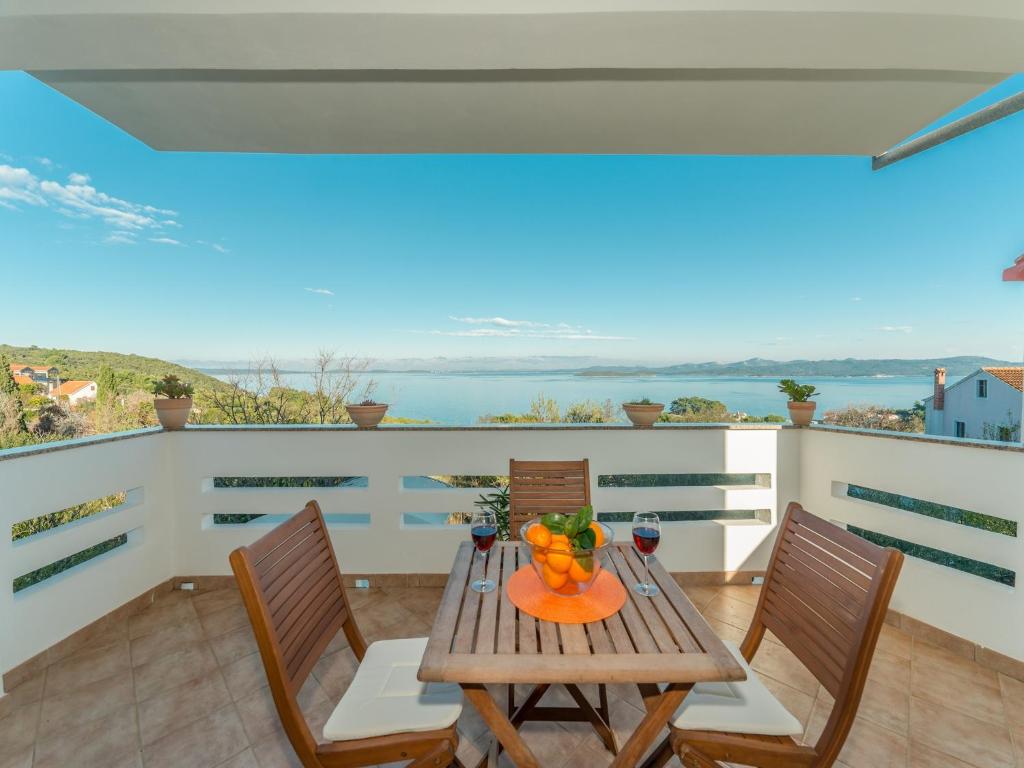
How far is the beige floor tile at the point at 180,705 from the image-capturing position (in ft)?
5.10

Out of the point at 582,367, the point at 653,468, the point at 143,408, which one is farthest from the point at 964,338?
the point at 143,408

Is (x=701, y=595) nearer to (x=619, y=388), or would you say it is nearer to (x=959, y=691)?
(x=959, y=691)

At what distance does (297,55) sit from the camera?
5.60 feet

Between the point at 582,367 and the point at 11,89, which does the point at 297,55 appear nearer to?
the point at 11,89

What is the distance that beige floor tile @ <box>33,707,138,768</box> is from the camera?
1.41m

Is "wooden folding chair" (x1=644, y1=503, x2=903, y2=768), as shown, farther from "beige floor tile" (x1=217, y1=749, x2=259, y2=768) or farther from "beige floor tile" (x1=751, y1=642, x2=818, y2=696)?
"beige floor tile" (x1=217, y1=749, x2=259, y2=768)

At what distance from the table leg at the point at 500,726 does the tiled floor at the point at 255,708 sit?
616 millimetres

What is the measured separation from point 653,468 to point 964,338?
8.56 meters

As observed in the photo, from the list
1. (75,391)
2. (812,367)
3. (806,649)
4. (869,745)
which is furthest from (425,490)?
(812,367)

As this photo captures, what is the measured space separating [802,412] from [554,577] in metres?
2.48

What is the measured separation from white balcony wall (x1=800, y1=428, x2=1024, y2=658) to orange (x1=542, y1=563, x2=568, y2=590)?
227 cm

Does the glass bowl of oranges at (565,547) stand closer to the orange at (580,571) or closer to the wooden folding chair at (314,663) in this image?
the orange at (580,571)

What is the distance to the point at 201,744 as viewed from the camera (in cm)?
148

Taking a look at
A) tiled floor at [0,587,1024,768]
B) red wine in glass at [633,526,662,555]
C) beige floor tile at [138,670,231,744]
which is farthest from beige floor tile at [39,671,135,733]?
red wine in glass at [633,526,662,555]
